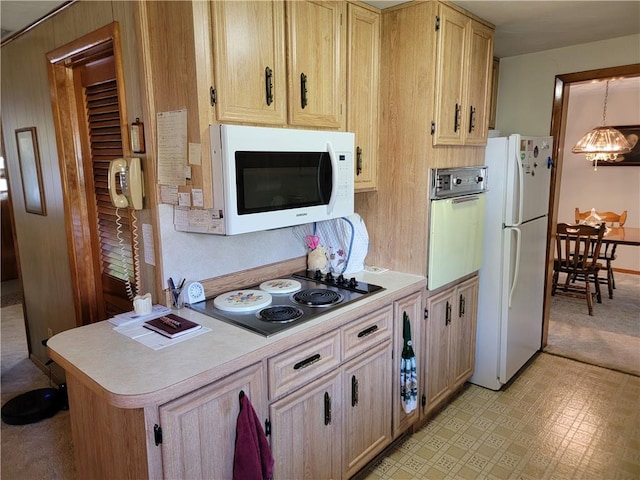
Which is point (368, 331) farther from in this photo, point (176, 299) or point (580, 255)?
point (580, 255)

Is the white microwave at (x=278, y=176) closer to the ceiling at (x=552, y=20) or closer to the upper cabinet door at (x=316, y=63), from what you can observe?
the upper cabinet door at (x=316, y=63)

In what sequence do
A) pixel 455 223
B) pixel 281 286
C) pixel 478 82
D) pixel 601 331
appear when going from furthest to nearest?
pixel 601 331
pixel 478 82
pixel 455 223
pixel 281 286

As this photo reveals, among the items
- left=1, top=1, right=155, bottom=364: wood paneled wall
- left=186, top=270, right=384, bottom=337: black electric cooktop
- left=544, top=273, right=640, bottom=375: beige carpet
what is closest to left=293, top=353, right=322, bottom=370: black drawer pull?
left=186, top=270, right=384, bottom=337: black electric cooktop

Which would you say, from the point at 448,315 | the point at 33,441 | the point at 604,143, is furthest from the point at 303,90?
the point at 604,143

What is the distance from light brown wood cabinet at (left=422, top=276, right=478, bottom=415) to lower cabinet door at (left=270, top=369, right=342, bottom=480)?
79 cm

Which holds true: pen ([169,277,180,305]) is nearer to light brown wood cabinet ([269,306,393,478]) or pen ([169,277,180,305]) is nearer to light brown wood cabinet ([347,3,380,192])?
light brown wood cabinet ([269,306,393,478])

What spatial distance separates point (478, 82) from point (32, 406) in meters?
3.34

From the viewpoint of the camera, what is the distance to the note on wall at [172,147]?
5.54ft

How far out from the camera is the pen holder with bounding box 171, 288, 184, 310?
6.35ft

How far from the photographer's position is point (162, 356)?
149 cm

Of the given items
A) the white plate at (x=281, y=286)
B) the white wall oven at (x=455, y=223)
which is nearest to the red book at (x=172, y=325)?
the white plate at (x=281, y=286)

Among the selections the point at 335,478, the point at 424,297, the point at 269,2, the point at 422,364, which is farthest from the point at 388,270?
the point at 269,2

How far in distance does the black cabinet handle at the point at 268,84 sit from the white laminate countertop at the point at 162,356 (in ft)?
2.99

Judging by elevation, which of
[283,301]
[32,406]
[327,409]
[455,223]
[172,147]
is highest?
[172,147]
